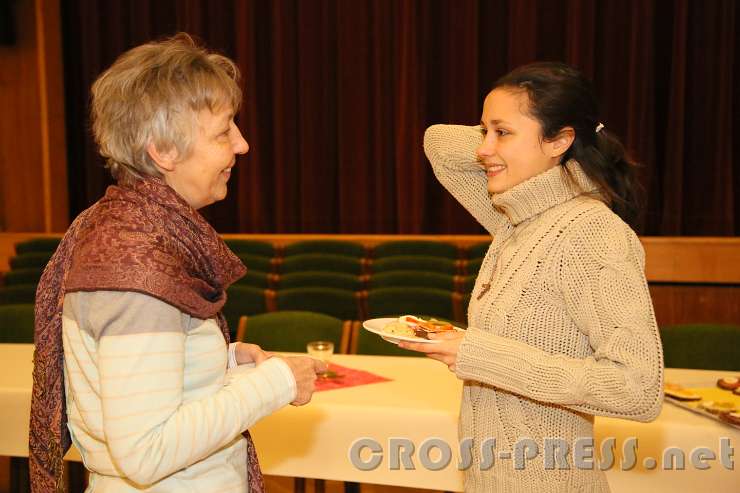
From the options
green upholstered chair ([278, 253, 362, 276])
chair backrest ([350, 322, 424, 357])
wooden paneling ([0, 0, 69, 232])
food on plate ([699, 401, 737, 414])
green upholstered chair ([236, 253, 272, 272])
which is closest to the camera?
food on plate ([699, 401, 737, 414])

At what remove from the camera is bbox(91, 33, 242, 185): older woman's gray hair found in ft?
4.34

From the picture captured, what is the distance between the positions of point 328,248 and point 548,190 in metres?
5.00

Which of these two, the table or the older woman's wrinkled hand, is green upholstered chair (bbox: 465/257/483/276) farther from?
the older woman's wrinkled hand

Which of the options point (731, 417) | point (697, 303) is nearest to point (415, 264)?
point (697, 303)

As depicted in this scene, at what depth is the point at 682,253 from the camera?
6.40m

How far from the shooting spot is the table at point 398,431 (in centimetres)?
225

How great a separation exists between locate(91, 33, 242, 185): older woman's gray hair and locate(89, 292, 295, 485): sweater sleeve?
11.2 inches

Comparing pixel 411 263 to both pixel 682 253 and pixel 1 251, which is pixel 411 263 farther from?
pixel 1 251

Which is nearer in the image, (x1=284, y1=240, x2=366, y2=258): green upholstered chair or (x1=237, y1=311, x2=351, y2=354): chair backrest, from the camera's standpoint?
(x1=237, y1=311, x2=351, y2=354): chair backrest

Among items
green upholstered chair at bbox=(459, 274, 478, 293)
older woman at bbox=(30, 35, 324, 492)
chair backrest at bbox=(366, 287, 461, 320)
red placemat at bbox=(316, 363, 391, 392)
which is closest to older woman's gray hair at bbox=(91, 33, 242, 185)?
older woman at bbox=(30, 35, 324, 492)

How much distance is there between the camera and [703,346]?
10.8 ft

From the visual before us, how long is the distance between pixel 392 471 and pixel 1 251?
6745 millimetres

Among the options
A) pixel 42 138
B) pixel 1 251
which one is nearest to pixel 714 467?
pixel 1 251

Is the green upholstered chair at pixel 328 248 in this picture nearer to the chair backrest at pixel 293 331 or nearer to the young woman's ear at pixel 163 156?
the chair backrest at pixel 293 331
